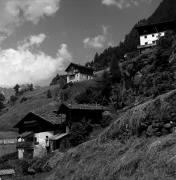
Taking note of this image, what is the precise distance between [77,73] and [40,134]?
57.5 m

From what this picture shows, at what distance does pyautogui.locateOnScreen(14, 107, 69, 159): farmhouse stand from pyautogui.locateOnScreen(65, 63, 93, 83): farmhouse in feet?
178

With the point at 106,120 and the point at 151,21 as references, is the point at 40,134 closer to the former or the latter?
the point at 106,120

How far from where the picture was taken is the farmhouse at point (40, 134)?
45969 millimetres

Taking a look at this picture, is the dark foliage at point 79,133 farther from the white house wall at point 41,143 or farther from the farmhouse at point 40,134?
the white house wall at point 41,143

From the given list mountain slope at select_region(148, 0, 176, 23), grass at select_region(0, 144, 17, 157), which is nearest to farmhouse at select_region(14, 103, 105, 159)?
grass at select_region(0, 144, 17, 157)

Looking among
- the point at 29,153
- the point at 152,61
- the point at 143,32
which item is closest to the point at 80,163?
the point at 29,153

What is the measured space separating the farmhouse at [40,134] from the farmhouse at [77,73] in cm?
5421

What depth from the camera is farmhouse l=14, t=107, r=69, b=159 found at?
151ft

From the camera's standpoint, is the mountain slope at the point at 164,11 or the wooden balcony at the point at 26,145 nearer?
the wooden balcony at the point at 26,145

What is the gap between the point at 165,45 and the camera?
60156mm

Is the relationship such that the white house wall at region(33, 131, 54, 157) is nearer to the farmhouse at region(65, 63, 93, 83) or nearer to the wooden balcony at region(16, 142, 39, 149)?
the wooden balcony at region(16, 142, 39, 149)

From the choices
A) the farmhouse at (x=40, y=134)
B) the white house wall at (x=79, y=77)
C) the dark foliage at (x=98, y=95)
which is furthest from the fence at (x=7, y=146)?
the white house wall at (x=79, y=77)

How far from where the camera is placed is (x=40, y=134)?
4866 cm

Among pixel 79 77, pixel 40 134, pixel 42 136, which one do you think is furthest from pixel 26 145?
pixel 79 77
